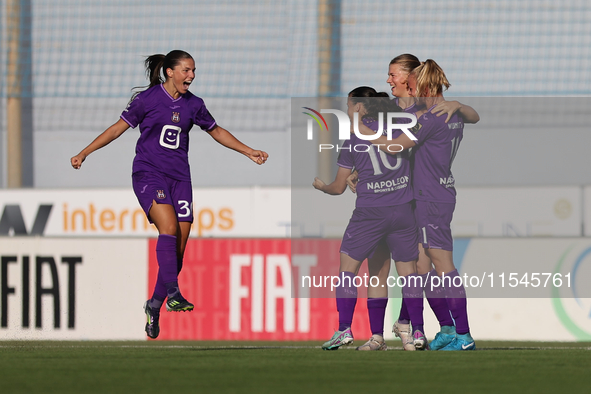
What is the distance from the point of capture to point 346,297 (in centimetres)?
529

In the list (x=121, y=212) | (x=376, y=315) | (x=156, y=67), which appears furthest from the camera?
(x=121, y=212)

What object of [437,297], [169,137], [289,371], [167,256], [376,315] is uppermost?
[169,137]

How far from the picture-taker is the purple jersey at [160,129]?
5340mm

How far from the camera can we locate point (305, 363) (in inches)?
182

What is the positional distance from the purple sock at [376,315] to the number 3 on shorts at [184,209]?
112cm

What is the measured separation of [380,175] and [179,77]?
3.97ft

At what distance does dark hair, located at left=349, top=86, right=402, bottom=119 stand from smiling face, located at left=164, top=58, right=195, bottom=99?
2.89 ft

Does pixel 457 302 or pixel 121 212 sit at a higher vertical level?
pixel 121 212

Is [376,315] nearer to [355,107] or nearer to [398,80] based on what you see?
[355,107]

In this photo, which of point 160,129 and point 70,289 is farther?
point 70,289

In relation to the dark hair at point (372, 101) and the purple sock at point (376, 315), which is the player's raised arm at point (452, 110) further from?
the purple sock at point (376, 315)

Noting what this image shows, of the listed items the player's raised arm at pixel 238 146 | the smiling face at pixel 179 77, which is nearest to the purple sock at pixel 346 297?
the player's raised arm at pixel 238 146

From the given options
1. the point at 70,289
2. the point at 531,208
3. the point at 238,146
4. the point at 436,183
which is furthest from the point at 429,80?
the point at 531,208

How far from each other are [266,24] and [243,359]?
7899 millimetres
